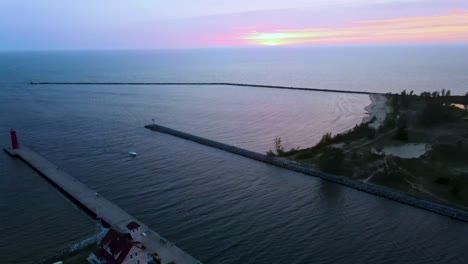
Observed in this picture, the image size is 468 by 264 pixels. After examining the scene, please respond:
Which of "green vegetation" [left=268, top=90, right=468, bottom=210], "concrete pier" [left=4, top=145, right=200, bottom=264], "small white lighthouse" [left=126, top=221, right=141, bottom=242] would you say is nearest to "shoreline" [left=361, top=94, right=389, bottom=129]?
"green vegetation" [left=268, top=90, right=468, bottom=210]

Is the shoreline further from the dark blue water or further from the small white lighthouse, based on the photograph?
the small white lighthouse

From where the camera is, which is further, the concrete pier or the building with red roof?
the concrete pier

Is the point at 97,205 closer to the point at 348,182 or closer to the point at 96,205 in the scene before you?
the point at 96,205

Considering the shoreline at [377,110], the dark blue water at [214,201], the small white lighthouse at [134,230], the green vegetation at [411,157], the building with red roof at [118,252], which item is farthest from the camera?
the shoreline at [377,110]

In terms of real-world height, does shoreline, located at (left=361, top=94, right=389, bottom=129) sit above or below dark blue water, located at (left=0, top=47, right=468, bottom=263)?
above

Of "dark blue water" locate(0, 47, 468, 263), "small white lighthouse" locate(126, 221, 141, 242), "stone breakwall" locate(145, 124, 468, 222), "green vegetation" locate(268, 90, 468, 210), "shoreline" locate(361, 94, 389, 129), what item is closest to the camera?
"small white lighthouse" locate(126, 221, 141, 242)

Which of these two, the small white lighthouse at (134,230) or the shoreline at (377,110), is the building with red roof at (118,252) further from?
the shoreline at (377,110)

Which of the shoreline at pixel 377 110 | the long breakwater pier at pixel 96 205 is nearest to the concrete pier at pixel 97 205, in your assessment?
the long breakwater pier at pixel 96 205

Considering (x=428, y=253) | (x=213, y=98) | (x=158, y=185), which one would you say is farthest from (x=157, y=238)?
(x=213, y=98)
